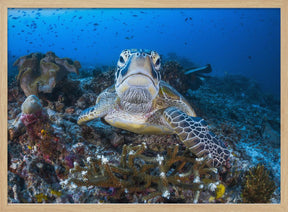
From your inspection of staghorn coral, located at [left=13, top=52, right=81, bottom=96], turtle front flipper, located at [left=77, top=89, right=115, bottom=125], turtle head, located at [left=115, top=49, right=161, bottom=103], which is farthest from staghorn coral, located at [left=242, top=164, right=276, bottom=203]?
staghorn coral, located at [left=13, top=52, right=81, bottom=96]

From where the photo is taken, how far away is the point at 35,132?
1.72 meters

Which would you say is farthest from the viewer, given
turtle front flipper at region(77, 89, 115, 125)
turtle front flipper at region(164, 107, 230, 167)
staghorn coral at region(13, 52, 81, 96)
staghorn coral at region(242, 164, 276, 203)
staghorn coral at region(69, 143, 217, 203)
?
staghorn coral at region(13, 52, 81, 96)

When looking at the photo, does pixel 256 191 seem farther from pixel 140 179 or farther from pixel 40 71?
pixel 40 71

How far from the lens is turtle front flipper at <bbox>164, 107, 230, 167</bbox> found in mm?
1620

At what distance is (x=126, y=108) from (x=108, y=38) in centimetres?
3512

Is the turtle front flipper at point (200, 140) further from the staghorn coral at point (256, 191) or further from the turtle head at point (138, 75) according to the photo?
the turtle head at point (138, 75)

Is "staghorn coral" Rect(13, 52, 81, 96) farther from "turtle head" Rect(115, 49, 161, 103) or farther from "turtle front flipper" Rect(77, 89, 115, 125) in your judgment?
"turtle head" Rect(115, 49, 161, 103)

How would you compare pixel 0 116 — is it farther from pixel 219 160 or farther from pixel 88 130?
pixel 219 160

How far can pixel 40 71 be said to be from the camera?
3289mm

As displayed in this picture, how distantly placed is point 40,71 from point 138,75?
105 inches

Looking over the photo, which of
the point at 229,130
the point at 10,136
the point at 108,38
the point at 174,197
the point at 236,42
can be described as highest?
the point at 108,38

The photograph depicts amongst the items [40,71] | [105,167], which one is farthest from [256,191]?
[40,71]

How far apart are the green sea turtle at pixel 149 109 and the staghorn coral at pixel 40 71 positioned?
1153 millimetres
